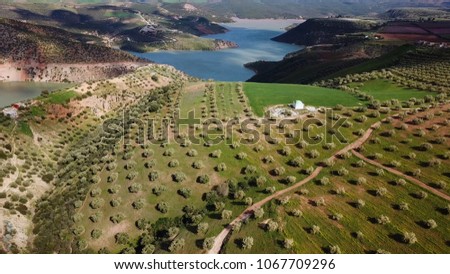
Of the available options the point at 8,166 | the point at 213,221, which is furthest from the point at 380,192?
the point at 8,166

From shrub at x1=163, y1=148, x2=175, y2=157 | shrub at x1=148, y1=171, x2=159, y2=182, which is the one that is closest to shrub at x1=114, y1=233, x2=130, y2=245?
shrub at x1=148, y1=171, x2=159, y2=182

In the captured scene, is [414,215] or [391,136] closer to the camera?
[414,215]

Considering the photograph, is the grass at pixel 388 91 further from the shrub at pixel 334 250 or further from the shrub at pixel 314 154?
the shrub at pixel 334 250

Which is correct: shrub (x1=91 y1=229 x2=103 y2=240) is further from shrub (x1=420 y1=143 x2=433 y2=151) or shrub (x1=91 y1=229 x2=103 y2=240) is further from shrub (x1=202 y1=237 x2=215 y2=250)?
shrub (x1=420 y1=143 x2=433 y2=151)

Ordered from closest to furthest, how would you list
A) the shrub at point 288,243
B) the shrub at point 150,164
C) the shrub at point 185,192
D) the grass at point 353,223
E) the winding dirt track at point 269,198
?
the grass at point 353,223 → the shrub at point 288,243 → the winding dirt track at point 269,198 → the shrub at point 185,192 → the shrub at point 150,164

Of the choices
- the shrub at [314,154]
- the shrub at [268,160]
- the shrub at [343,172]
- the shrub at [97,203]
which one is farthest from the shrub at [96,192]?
the shrub at [343,172]
